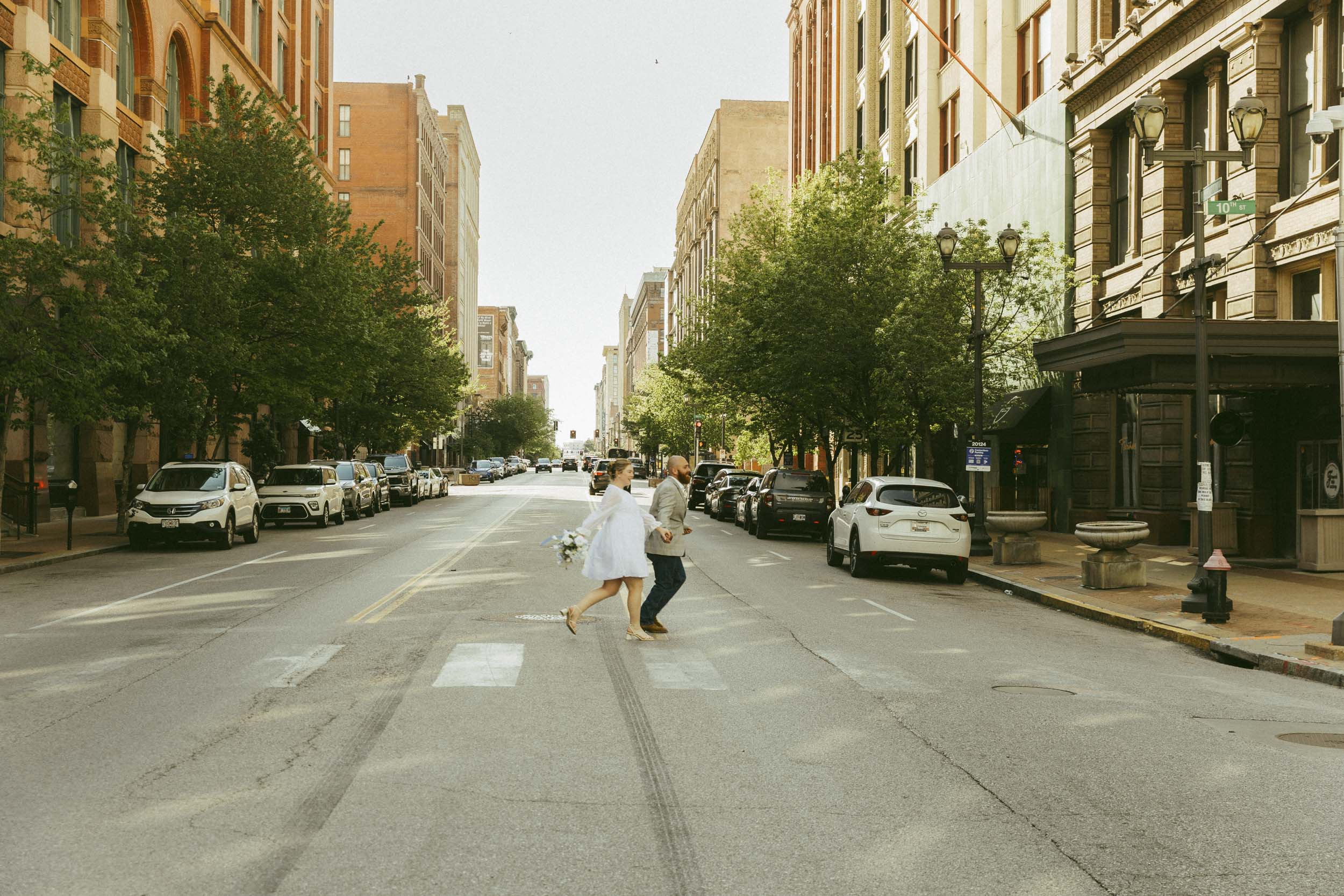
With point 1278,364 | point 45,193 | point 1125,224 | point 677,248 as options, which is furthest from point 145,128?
point 677,248

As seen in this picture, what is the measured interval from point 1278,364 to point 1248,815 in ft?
Result: 49.0

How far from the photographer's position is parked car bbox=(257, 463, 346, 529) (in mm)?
31234

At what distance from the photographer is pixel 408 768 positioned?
21.2 feet

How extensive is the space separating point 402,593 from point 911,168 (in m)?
33.9

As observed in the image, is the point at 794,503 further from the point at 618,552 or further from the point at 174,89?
the point at 174,89

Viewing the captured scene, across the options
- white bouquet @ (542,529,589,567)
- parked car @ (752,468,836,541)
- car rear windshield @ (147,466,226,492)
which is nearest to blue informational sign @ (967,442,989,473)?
parked car @ (752,468,836,541)

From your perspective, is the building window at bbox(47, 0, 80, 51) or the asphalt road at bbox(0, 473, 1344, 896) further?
the building window at bbox(47, 0, 80, 51)

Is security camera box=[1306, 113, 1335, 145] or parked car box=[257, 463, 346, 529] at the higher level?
security camera box=[1306, 113, 1335, 145]

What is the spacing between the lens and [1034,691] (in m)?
9.48

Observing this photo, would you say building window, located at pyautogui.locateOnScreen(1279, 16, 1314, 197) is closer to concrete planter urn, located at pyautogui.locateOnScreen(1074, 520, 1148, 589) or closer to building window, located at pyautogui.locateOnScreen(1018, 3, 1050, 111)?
concrete planter urn, located at pyautogui.locateOnScreen(1074, 520, 1148, 589)

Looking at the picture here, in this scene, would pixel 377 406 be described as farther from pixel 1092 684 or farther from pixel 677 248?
pixel 677 248

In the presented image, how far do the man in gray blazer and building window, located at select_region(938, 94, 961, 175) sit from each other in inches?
1162

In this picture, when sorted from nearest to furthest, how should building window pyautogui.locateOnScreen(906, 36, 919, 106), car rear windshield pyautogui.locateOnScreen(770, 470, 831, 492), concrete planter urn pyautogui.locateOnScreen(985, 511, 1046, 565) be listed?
concrete planter urn pyautogui.locateOnScreen(985, 511, 1046, 565)
car rear windshield pyautogui.locateOnScreen(770, 470, 831, 492)
building window pyautogui.locateOnScreen(906, 36, 919, 106)

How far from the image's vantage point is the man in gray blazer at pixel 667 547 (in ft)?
39.2
